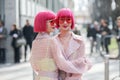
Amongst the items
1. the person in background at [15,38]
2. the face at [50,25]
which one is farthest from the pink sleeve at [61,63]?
the person in background at [15,38]

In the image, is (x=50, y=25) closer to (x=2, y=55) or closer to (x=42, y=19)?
(x=42, y=19)

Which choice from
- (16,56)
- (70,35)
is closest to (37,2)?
(16,56)

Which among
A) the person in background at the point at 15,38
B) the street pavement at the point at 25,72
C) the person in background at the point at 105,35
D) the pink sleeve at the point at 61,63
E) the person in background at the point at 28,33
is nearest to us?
the pink sleeve at the point at 61,63

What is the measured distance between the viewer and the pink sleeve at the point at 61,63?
3.74 meters

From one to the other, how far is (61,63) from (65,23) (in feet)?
1.35

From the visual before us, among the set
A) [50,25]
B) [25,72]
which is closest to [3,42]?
[25,72]

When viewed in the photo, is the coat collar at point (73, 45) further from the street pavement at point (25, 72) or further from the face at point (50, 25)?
the street pavement at point (25, 72)

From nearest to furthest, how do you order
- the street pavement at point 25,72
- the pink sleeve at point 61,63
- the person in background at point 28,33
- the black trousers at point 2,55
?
the pink sleeve at point 61,63, the street pavement at point 25,72, the black trousers at point 2,55, the person in background at point 28,33

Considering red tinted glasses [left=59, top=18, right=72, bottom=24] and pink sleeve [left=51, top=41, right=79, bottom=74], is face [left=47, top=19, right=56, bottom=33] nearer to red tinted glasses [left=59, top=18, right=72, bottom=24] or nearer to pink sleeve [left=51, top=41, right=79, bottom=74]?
red tinted glasses [left=59, top=18, right=72, bottom=24]

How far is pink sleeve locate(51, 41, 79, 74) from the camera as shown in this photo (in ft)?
12.3

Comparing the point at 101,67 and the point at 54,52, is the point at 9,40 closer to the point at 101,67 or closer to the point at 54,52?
the point at 101,67

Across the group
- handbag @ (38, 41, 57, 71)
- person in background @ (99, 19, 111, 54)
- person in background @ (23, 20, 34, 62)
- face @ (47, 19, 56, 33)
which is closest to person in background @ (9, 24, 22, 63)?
person in background @ (23, 20, 34, 62)

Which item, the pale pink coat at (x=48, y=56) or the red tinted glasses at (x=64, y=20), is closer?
the pale pink coat at (x=48, y=56)

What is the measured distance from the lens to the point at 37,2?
19328 millimetres
